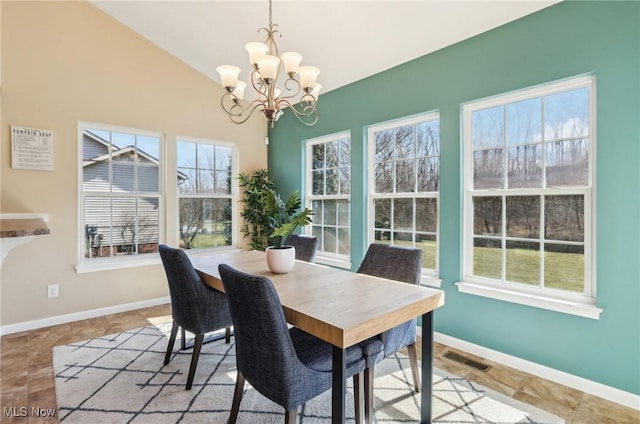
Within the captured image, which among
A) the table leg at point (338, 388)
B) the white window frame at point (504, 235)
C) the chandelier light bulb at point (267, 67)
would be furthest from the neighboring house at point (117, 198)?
the white window frame at point (504, 235)

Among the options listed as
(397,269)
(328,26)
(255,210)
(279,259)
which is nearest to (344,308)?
(279,259)

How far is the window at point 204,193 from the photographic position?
4141mm

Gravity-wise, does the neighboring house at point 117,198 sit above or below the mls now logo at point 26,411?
above

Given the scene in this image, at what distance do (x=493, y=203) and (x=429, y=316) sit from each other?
4.59 feet

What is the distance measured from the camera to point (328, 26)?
9.47 ft

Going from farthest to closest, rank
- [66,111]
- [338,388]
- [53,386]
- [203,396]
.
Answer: [66,111] → [53,386] → [203,396] → [338,388]

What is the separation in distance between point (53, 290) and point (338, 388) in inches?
137

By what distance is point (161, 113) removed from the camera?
389 centimetres

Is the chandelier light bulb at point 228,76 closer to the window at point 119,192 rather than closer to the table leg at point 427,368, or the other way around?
the table leg at point 427,368

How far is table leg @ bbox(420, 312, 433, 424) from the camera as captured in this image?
1705 millimetres

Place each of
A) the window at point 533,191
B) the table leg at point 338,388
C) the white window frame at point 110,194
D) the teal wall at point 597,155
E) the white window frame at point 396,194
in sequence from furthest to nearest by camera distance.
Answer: the white window frame at point 110,194
the white window frame at point 396,194
the window at point 533,191
the teal wall at point 597,155
the table leg at point 338,388

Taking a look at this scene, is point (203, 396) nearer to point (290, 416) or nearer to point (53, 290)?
point (290, 416)

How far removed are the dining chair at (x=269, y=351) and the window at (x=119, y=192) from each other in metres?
3.00

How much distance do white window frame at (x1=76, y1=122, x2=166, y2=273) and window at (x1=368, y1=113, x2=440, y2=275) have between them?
2611mm
